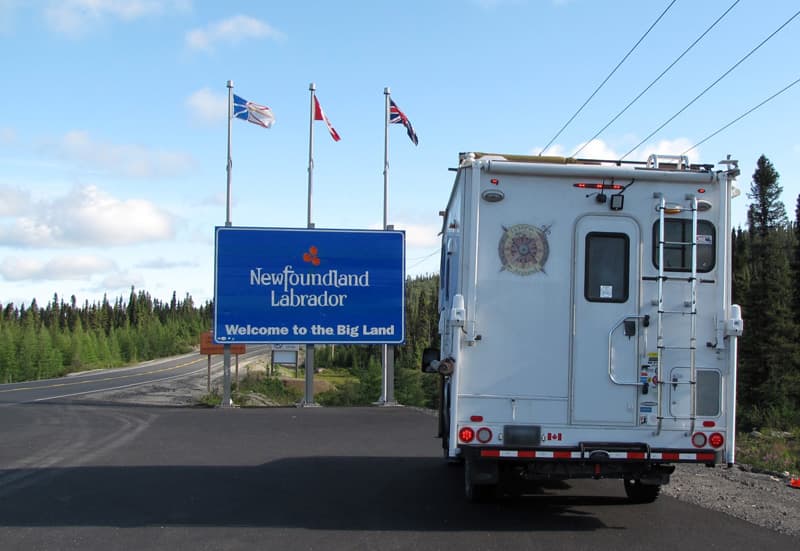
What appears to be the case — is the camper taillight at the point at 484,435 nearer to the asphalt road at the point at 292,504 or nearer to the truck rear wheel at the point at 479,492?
the asphalt road at the point at 292,504

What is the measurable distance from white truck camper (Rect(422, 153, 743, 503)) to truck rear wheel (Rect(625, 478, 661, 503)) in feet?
3.33

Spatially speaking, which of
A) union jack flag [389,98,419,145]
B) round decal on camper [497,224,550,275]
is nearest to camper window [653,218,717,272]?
round decal on camper [497,224,550,275]

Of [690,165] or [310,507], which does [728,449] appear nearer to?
[690,165]

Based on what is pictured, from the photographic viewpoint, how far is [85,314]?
153 m

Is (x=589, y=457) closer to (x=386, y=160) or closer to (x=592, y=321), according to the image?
(x=592, y=321)

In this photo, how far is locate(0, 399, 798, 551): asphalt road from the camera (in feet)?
24.2

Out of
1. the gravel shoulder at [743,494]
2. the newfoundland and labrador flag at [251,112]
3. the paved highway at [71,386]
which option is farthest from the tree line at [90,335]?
the gravel shoulder at [743,494]

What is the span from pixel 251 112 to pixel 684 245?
60.4 feet

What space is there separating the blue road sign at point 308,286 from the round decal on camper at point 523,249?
13.6 meters

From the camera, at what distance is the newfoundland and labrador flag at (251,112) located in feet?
79.0

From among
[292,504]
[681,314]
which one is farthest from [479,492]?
[681,314]

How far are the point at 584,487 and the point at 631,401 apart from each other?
3.16 m

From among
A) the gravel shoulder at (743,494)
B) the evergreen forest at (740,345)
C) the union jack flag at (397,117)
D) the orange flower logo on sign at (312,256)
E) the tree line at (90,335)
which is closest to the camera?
the gravel shoulder at (743,494)

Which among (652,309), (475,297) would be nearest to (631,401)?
(652,309)
